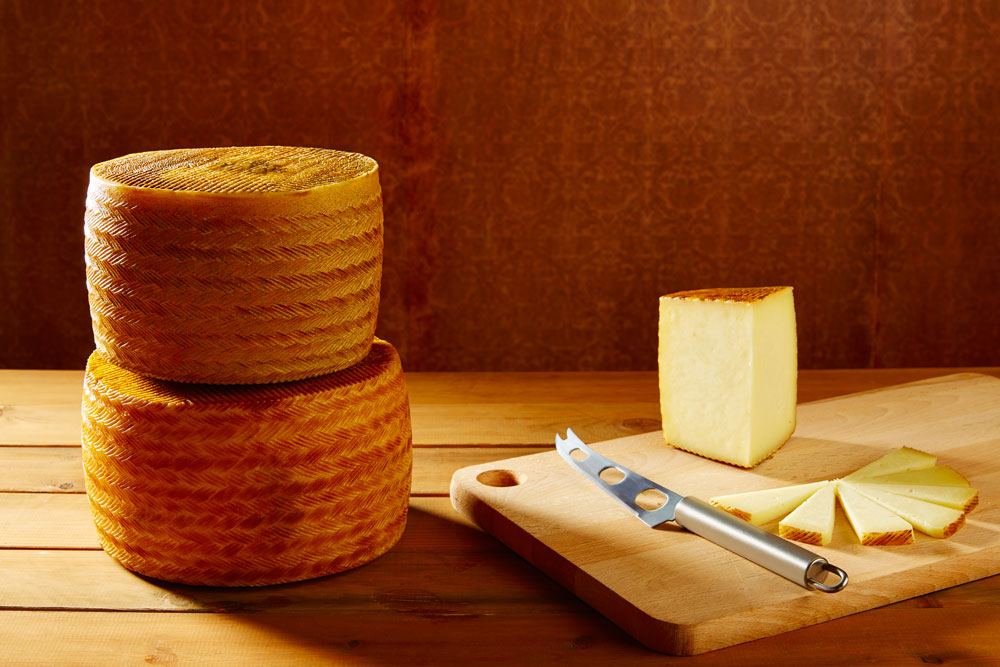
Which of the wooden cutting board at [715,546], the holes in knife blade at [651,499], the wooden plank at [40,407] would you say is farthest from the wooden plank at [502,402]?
the holes in knife blade at [651,499]

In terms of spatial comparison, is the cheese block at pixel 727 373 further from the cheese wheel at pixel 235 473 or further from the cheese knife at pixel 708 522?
the cheese wheel at pixel 235 473

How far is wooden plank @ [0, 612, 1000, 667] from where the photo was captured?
92 centimetres

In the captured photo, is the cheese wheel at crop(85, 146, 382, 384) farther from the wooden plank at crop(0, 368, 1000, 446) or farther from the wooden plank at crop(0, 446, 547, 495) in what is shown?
the wooden plank at crop(0, 368, 1000, 446)

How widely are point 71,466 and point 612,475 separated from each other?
24.0 inches

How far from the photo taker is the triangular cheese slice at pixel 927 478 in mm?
1206

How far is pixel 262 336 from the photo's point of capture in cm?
100

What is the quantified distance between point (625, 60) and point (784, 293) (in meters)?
0.87

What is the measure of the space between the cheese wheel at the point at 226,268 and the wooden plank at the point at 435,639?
0.69ft

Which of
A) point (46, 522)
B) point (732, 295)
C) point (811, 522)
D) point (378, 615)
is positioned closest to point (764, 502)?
point (811, 522)

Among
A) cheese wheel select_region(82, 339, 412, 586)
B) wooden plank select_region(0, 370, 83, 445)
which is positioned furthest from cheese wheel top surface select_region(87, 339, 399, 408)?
wooden plank select_region(0, 370, 83, 445)

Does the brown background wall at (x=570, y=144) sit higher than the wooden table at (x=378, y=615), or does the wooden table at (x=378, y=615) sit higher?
the brown background wall at (x=570, y=144)

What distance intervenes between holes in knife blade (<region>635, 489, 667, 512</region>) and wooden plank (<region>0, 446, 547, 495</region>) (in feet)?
0.66

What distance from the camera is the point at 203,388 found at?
1.03 m

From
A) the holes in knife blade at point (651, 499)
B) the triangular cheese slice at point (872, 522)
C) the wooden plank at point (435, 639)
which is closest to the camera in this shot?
the wooden plank at point (435, 639)
